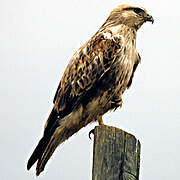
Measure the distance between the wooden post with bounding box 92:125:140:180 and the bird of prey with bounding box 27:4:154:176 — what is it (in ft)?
6.10

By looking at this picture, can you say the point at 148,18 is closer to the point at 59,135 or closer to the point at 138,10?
the point at 138,10

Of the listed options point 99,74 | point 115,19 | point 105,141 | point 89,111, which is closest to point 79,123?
point 89,111

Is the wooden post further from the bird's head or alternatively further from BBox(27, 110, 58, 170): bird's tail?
the bird's head

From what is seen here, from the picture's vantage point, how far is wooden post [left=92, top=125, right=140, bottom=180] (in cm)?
306

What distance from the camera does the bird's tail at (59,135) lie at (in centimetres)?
489

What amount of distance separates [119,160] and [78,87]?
7.13 feet

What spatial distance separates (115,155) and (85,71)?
2.21m

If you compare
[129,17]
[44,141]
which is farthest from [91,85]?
[129,17]

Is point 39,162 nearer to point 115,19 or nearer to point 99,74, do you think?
point 99,74

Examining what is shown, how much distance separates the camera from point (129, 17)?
227 inches

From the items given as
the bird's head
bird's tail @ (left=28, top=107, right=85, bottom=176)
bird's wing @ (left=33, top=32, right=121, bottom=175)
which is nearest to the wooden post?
bird's tail @ (left=28, top=107, right=85, bottom=176)

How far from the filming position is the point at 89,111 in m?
5.30

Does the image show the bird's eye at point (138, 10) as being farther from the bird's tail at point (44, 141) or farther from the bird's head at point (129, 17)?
the bird's tail at point (44, 141)

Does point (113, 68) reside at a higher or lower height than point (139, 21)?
lower
